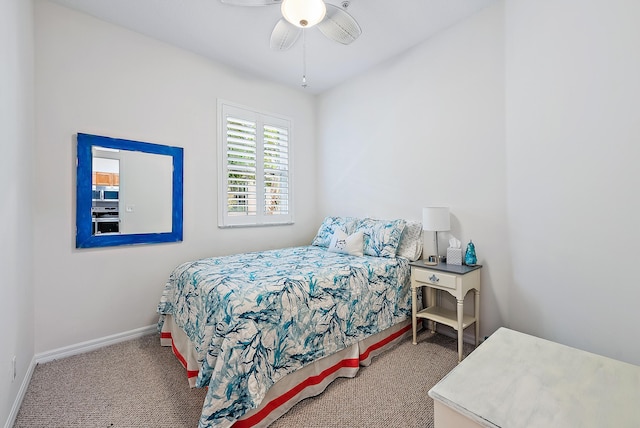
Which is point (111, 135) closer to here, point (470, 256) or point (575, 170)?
point (470, 256)

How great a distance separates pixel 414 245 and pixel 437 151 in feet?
3.22

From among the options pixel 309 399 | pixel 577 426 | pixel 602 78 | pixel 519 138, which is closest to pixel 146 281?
pixel 309 399

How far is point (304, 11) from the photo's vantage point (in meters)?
1.85

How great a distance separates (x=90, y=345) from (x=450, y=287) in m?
3.17

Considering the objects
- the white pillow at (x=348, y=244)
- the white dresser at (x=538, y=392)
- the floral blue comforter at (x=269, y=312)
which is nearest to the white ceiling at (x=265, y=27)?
the white pillow at (x=348, y=244)

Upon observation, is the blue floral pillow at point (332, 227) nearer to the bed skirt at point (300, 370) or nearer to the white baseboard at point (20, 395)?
the bed skirt at point (300, 370)

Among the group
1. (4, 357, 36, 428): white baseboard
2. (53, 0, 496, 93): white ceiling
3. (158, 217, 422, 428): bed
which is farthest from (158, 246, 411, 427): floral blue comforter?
(53, 0, 496, 93): white ceiling

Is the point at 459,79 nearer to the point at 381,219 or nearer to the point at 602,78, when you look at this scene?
the point at 602,78

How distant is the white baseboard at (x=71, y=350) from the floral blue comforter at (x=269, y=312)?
0.43 meters

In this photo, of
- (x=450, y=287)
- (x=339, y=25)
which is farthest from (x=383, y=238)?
(x=339, y=25)

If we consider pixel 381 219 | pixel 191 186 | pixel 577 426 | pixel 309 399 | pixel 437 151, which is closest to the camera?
pixel 577 426

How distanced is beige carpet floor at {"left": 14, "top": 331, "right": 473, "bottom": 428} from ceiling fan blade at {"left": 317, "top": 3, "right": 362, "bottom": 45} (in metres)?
2.66

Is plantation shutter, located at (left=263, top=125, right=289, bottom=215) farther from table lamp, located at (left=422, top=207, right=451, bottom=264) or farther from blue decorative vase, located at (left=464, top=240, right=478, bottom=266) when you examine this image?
blue decorative vase, located at (left=464, top=240, right=478, bottom=266)

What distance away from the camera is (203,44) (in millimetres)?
2826
